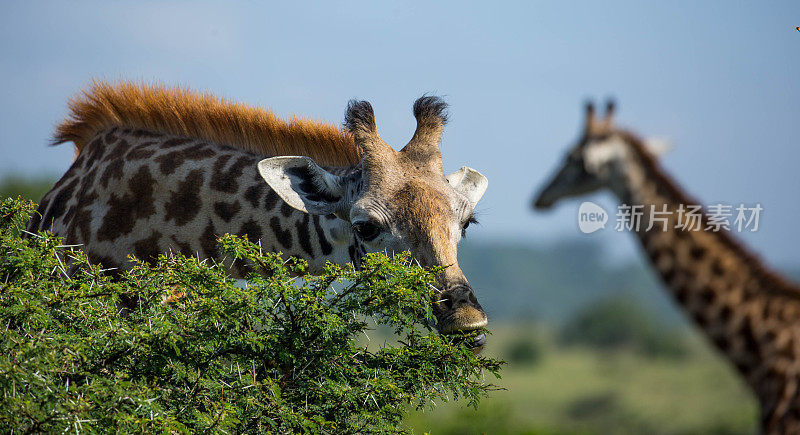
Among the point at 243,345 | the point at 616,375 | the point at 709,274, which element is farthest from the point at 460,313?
the point at 616,375

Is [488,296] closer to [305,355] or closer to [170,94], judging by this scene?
[305,355]

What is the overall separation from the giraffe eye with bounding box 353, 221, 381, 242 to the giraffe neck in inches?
101

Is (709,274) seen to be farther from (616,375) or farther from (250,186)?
(616,375)

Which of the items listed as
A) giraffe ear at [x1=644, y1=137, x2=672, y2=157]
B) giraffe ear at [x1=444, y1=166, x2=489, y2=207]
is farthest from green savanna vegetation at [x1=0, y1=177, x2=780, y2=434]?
giraffe ear at [x1=644, y1=137, x2=672, y2=157]

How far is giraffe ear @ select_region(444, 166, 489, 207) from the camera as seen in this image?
21.5ft

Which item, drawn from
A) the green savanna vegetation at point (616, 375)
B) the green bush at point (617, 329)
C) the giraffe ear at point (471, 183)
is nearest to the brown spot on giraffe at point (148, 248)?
the giraffe ear at point (471, 183)

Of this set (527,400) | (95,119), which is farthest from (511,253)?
(95,119)

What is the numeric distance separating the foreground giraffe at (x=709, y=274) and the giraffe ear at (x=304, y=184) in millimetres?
2933

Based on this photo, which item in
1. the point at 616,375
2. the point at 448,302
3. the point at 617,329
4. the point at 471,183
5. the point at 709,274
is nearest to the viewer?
the point at 709,274

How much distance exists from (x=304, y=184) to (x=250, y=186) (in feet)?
2.35

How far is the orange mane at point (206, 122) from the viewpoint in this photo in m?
6.79

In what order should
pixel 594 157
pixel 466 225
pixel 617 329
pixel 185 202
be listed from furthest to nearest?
1. pixel 617 329
2. pixel 185 202
3. pixel 466 225
4. pixel 594 157

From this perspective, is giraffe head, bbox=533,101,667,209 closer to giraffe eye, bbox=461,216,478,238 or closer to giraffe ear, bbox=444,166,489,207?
giraffe eye, bbox=461,216,478,238

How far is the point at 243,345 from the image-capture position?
438 centimetres
